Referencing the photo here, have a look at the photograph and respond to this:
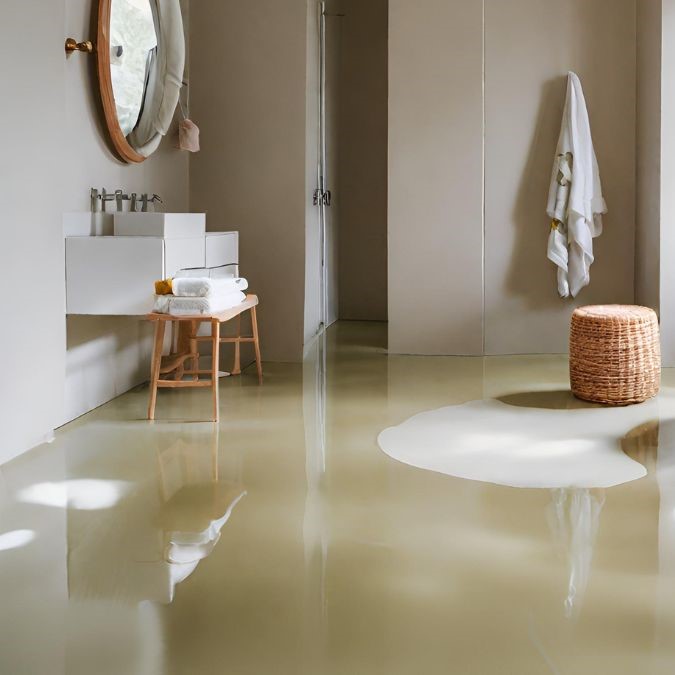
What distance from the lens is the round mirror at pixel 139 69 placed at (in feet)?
14.0

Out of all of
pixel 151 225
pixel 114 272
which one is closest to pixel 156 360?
pixel 114 272

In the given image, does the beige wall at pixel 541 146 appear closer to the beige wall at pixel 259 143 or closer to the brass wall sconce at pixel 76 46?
the beige wall at pixel 259 143

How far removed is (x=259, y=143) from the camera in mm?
5703

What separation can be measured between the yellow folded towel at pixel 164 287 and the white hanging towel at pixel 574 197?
2638 mm

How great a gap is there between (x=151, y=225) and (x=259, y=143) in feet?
5.65

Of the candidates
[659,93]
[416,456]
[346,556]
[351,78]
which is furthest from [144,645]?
[351,78]

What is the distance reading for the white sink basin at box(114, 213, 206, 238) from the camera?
4.13m

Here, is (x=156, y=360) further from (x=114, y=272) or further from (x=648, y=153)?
(x=648, y=153)

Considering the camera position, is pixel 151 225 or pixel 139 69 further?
pixel 139 69

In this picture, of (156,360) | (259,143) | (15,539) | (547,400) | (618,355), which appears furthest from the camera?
(259,143)

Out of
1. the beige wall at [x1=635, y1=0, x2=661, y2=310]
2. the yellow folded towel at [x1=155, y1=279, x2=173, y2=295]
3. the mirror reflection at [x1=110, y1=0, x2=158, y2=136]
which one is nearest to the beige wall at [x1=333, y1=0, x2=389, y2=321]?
the beige wall at [x1=635, y1=0, x2=661, y2=310]

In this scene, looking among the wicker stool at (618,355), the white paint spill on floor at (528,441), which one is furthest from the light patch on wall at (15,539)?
the wicker stool at (618,355)

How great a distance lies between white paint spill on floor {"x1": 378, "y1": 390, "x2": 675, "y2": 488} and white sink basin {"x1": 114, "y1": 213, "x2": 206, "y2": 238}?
1315 millimetres

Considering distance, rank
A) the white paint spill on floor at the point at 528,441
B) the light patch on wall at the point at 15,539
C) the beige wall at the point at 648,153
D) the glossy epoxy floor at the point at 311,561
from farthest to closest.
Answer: the beige wall at the point at 648,153
the white paint spill on floor at the point at 528,441
the light patch on wall at the point at 15,539
the glossy epoxy floor at the point at 311,561
